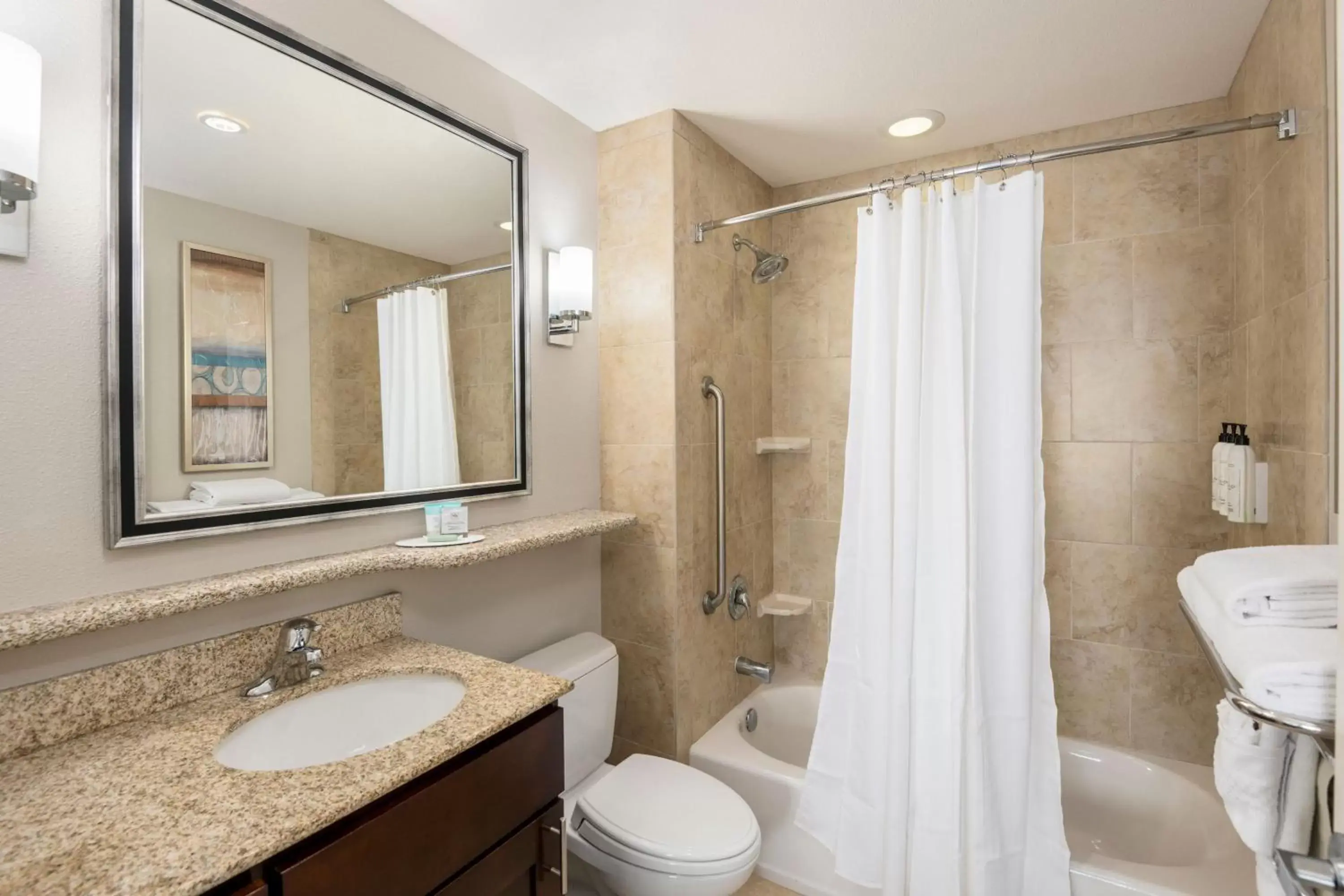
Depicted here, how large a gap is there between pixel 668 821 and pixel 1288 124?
213 centimetres

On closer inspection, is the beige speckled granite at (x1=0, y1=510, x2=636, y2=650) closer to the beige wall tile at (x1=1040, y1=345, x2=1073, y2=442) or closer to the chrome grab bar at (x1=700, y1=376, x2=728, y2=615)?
the chrome grab bar at (x1=700, y1=376, x2=728, y2=615)

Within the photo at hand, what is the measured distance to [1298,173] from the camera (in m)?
1.36

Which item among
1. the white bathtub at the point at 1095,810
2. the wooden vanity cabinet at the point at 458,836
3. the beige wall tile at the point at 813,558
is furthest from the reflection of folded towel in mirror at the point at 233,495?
the beige wall tile at the point at 813,558

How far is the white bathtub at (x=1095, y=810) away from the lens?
1814 millimetres

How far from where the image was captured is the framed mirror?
1125 millimetres

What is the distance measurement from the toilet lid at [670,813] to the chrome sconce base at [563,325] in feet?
4.24

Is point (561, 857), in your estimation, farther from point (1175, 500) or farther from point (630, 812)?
point (1175, 500)

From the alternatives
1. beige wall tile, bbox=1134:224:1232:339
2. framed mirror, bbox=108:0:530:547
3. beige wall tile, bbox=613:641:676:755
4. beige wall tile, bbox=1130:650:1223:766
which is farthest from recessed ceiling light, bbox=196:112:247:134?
beige wall tile, bbox=1130:650:1223:766

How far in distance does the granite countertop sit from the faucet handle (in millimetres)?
85

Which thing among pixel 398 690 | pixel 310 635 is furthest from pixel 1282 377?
pixel 310 635

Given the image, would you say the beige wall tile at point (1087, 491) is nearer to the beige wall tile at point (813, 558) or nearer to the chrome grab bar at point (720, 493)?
the beige wall tile at point (813, 558)

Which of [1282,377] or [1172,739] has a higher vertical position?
[1282,377]

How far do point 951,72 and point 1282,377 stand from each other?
116cm

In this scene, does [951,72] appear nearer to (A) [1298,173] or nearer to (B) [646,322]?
(A) [1298,173]
